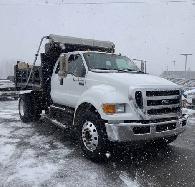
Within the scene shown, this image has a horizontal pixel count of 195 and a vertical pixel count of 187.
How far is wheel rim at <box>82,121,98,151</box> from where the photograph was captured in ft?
20.2

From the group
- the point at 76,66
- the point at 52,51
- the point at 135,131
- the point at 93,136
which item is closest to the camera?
the point at 135,131

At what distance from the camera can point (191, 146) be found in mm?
7773

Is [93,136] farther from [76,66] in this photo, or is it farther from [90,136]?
[76,66]

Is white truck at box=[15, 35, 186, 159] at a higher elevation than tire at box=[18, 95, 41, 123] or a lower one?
higher

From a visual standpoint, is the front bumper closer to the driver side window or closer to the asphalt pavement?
the asphalt pavement

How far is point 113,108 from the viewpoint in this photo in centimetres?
582

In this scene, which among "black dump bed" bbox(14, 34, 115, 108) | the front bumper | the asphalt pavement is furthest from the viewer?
"black dump bed" bbox(14, 34, 115, 108)

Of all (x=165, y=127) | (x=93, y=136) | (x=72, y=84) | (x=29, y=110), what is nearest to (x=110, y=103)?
(x=93, y=136)

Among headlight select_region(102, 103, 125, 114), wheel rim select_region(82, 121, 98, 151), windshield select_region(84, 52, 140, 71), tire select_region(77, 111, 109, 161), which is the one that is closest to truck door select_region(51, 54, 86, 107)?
windshield select_region(84, 52, 140, 71)

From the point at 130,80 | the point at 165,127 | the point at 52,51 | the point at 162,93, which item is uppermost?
the point at 52,51

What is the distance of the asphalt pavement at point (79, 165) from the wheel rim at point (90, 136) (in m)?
0.33

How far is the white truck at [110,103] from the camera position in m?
5.80

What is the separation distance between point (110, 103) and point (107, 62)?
204cm

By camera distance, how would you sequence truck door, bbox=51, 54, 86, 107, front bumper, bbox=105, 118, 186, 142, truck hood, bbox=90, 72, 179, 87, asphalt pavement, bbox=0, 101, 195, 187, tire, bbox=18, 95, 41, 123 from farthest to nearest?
tire, bbox=18, 95, 41, 123, truck door, bbox=51, 54, 86, 107, truck hood, bbox=90, 72, 179, 87, front bumper, bbox=105, 118, 186, 142, asphalt pavement, bbox=0, 101, 195, 187
